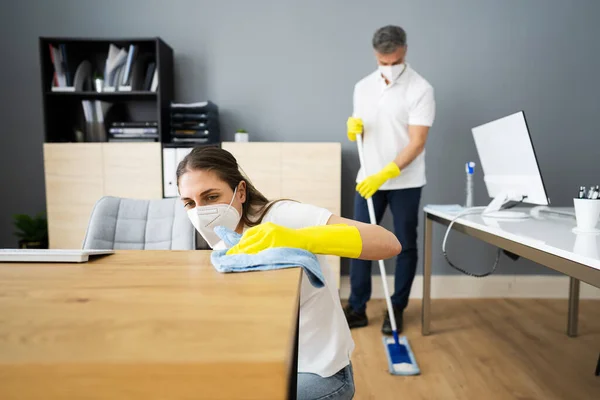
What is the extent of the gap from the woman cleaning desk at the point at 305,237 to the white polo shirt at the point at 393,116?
4.55ft

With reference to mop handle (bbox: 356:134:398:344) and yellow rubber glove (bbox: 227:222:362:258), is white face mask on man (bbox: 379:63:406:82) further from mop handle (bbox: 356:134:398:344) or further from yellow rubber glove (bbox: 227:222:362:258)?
yellow rubber glove (bbox: 227:222:362:258)

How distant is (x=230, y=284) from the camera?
611 millimetres

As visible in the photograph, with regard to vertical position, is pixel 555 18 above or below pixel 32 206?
above

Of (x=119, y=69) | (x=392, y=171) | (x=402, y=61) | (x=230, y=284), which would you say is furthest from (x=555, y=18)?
(x=230, y=284)

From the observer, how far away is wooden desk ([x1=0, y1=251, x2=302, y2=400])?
352 millimetres

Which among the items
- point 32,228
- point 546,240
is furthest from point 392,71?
point 32,228

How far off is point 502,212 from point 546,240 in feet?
2.19

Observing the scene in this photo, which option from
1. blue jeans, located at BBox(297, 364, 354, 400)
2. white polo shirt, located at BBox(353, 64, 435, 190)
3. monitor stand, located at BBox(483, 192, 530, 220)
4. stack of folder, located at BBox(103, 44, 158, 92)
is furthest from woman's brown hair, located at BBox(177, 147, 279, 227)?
stack of folder, located at BBox(103, 44, 158, 92)

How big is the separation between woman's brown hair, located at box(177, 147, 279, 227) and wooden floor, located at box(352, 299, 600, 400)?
1.03 metres

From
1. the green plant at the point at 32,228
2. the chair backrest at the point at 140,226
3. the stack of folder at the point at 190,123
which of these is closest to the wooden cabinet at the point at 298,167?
the stack of folder at the point at 190,123

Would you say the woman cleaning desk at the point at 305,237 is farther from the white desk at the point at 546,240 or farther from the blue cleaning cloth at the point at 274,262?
the white desk at the point at 546,240

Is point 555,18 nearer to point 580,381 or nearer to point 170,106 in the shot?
point 580,381

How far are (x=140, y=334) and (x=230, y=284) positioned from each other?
20cm

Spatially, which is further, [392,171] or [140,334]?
[392,171]
